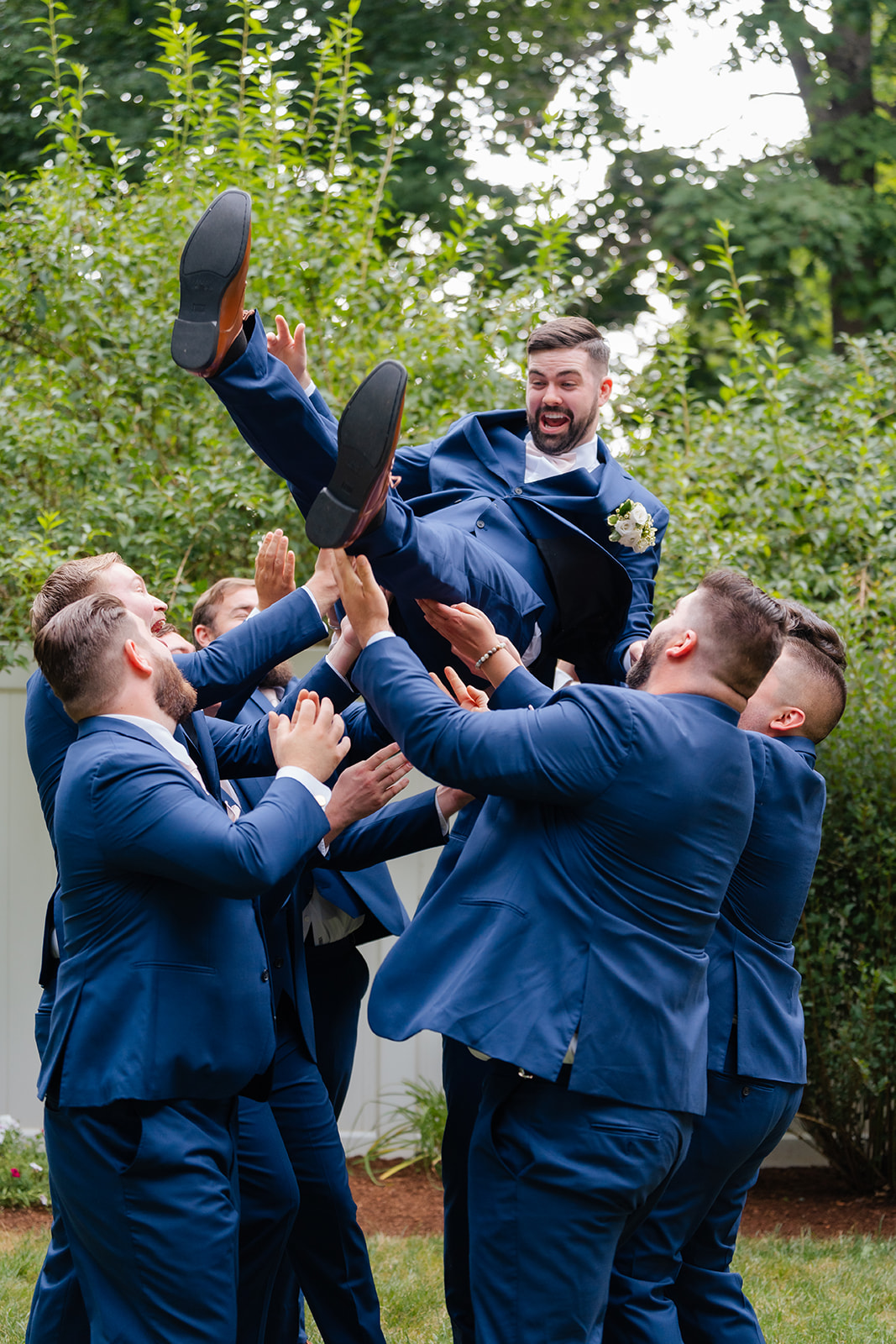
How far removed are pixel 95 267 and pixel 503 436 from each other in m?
3.06

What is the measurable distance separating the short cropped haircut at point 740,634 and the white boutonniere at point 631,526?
3.17 ft

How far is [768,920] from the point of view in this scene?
330 centimetres

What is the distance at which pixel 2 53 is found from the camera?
10.5 meters

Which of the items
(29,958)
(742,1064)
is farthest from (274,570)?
(29,958)

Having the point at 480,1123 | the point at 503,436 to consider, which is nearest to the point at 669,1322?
the point at 480,1123

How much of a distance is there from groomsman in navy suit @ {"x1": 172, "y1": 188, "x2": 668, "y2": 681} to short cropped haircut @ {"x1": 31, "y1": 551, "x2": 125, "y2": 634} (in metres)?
0.53

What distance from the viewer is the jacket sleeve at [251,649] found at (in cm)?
348

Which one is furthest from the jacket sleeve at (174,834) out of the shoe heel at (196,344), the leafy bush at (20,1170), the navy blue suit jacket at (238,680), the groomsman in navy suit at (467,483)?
the leafy bush at (20,1170)

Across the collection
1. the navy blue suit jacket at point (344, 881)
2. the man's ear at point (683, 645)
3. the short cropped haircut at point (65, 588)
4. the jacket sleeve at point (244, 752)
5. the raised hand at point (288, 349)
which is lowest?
the navy blue suit jacket at point (344, 881)

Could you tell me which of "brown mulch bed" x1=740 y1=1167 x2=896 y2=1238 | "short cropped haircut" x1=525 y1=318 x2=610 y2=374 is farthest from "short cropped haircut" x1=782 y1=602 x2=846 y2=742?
"brown mulch bed" x1=740 y1=1167 x2=896 y2=1238

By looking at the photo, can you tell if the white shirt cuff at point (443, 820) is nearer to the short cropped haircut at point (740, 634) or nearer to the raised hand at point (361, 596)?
the raised hand at point (361, 596)

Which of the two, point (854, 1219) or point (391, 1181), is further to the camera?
point (391, 1181)

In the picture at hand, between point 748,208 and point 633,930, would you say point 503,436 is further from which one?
point 748,208

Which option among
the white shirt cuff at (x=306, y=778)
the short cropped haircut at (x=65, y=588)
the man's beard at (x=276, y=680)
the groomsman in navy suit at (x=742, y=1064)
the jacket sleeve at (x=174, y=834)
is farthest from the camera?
the man's beard at (x=276, y=680)
